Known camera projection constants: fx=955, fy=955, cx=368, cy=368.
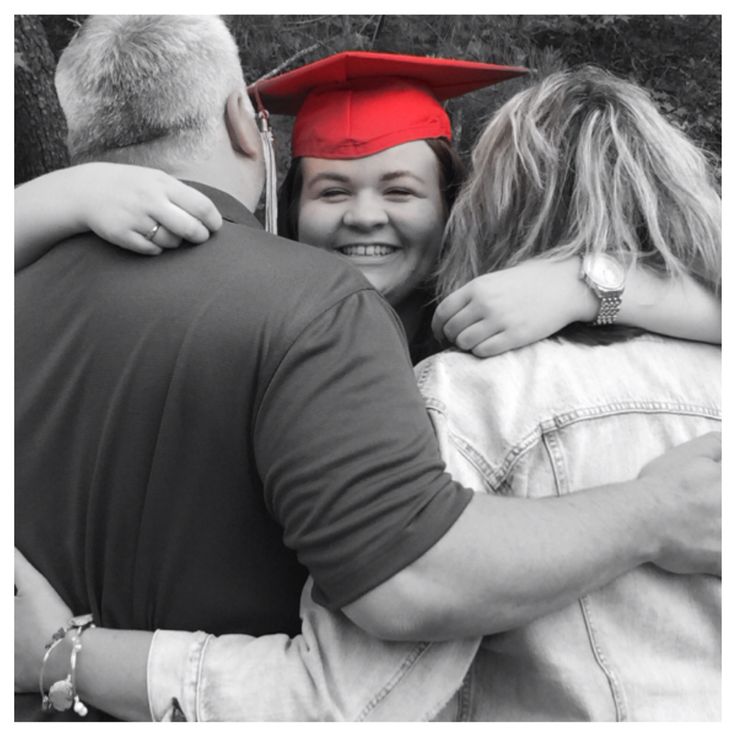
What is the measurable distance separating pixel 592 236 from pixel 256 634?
0.89 m

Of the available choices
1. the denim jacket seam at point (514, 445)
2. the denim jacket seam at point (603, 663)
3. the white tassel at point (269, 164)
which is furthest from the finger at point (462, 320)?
the white tassel at point (269, 164)

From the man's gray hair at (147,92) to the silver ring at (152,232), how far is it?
281mm

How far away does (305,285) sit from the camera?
144 cm

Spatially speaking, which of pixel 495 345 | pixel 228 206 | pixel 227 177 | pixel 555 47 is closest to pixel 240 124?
pixel 227 177

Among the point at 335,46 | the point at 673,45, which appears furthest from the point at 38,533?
the point at 673,45

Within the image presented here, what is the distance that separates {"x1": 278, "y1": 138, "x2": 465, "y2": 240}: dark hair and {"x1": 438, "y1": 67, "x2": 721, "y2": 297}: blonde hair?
2.53 ft

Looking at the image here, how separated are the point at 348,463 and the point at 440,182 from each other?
1414 mm

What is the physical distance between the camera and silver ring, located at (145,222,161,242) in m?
1.50

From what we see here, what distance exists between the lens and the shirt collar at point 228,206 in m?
1.64

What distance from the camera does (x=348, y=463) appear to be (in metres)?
1.32

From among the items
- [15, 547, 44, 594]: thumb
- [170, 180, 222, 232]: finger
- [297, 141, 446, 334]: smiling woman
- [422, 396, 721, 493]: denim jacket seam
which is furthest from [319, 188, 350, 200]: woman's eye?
[15, 547, 44, 594]: thumb

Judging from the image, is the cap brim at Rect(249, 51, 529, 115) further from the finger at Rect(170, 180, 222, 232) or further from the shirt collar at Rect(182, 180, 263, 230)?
the finger at Rect(170, 180, 222, 232)

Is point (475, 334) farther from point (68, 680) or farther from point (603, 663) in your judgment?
point (68, 680)
